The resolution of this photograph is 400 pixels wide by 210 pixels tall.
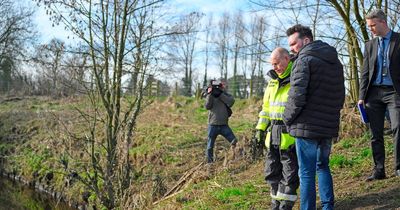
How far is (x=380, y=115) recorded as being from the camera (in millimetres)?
4984

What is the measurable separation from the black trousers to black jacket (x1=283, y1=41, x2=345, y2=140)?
1088 mm

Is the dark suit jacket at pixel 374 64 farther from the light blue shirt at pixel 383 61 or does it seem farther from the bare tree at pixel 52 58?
the bare tree at pixel 52 58

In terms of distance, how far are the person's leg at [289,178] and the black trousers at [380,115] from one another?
4.10 feet

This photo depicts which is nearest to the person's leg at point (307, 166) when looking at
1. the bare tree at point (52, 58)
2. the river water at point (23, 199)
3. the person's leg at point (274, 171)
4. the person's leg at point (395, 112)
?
the person's leg at point (274, 171)

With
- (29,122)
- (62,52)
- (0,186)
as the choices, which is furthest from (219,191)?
(29,122)

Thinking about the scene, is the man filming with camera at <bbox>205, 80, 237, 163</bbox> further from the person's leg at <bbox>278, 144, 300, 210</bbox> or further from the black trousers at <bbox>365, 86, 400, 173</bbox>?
the person's leg at <bbox>278, 144, 300, 210</bbox>

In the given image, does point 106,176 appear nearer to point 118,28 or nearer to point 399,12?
point 118,28

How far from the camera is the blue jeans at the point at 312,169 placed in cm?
403

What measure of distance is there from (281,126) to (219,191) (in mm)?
2403

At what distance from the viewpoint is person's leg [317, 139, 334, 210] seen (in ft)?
13.5

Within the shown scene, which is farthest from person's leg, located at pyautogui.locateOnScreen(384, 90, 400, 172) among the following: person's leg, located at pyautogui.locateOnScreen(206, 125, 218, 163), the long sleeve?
person's leg, located at pyautogui.locateOnScreen(206, 125, 218, 163)

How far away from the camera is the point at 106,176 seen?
9133mm

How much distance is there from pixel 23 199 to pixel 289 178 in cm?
1072

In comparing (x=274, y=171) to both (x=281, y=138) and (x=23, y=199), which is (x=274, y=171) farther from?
(x=23, y=199)
